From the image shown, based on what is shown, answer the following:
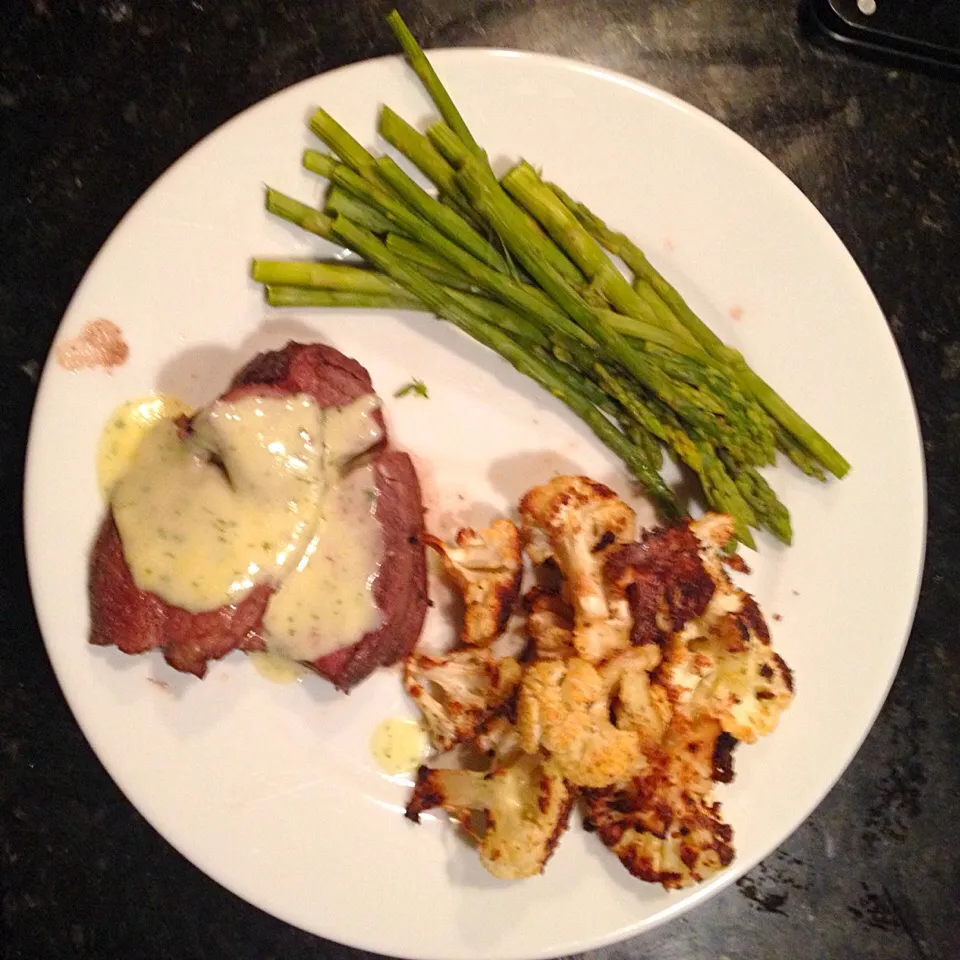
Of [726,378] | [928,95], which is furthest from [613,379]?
[928,95]

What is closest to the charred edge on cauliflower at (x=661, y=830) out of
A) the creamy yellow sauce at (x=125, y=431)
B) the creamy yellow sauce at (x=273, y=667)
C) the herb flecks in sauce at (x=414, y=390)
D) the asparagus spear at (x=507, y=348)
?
the asparagus spear at (x=507, y=348)

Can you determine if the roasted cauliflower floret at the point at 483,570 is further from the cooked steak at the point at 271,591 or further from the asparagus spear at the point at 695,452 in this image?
the asparagus spear at the point at 695,452

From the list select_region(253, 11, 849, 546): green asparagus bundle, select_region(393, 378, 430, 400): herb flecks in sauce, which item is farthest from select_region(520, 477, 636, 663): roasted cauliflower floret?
select_region(393, 378, 430, 400): herb flecks in sauce

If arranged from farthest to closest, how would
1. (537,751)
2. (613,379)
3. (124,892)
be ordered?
(124,892) < (613,379) < (537,751)

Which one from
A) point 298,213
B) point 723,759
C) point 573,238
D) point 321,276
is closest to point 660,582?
point 723,759

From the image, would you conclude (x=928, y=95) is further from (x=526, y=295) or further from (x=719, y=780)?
(x=719, y=780)

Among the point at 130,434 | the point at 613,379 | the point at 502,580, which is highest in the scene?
the point at 130,434
